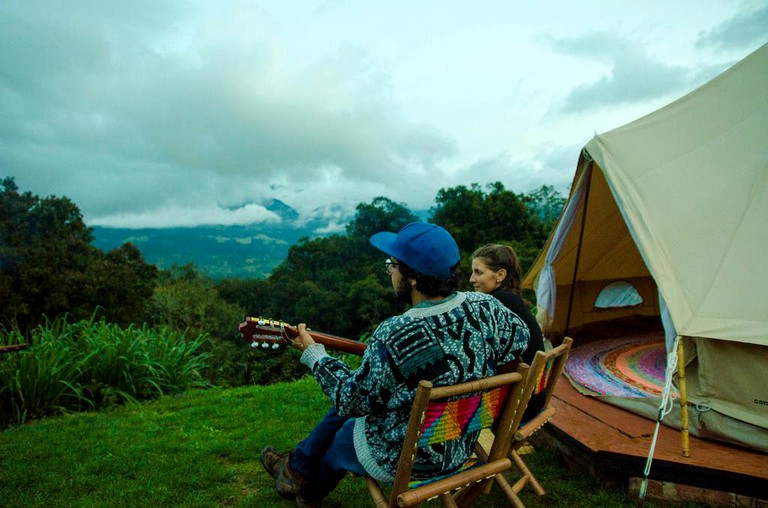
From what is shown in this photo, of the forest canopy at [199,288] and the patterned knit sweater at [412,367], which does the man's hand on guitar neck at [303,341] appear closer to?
the patterned knit sweater at [412,367]

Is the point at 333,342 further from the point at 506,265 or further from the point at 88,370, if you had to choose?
the point at 88,370

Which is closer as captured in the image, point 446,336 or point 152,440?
point 446,336

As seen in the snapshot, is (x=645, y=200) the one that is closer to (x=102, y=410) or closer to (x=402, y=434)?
(x=402, y=434)

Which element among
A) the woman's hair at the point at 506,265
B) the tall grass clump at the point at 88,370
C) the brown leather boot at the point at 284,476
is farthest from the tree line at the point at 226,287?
the woman's hair at the point at 506,265

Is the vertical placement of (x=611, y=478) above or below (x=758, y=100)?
below

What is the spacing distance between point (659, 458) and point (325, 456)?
73.6 inches

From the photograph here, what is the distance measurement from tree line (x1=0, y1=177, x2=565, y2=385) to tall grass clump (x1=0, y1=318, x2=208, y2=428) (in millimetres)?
1806

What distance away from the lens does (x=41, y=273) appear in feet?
55.1

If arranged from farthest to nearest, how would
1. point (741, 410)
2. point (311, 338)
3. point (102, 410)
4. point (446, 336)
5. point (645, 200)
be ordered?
1. point (102, 410)
2. point (645, 200)
3. point (741, 410)
4. point (311, 338)
5. point (446, 336)

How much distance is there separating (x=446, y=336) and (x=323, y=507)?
5.04ft

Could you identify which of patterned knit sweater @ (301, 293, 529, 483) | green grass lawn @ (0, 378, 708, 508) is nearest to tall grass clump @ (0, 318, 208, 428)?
green grass lawn @ (0, 378, 708, 508)

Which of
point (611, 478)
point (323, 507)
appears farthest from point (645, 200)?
point (323, 507)

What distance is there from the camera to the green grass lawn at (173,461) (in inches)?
111

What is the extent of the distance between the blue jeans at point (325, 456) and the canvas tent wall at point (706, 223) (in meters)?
2.12
